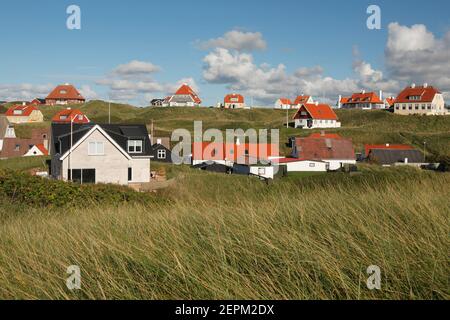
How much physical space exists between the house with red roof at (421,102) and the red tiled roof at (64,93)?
10104 cm

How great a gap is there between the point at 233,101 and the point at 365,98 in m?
42.3

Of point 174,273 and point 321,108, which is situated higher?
point 321,108

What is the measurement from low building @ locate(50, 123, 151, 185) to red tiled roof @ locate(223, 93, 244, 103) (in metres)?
117

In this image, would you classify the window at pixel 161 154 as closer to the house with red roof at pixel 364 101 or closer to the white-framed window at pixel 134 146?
the white-framed window at pixel 134 146

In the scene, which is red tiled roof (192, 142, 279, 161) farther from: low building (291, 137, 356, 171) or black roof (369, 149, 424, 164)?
black roof (369, 149, 424, 164)

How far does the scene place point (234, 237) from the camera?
223 inches

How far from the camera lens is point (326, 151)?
208 feet

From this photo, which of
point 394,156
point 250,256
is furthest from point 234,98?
point 250,256

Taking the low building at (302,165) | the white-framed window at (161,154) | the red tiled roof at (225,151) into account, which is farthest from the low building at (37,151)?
the low building at (302,165)

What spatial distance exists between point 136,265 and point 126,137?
35064 mm

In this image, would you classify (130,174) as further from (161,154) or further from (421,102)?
(421,102)
